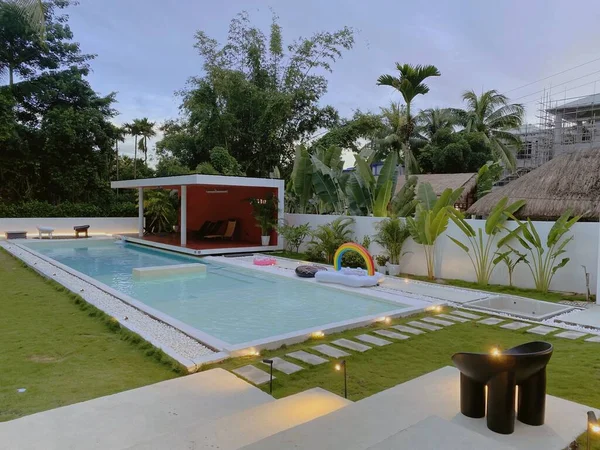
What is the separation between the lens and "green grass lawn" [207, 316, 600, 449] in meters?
4.23

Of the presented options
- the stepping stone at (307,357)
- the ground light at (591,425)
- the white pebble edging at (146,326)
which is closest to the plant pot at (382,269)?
the white pebble edging at (146,326)

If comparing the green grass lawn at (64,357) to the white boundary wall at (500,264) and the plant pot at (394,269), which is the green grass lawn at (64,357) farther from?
the white boundary wall at (500,264)

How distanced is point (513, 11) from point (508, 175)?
22310 mm

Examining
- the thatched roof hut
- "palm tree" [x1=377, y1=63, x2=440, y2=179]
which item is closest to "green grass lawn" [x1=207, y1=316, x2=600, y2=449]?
"palm tree" [x1=377, y1=63, x2=440, y2=179]

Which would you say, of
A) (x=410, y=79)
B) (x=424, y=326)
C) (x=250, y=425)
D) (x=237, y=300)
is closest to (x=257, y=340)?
(x=424, y=326)

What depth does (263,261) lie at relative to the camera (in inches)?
517

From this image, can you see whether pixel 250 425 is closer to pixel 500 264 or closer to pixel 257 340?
pixel 257 340

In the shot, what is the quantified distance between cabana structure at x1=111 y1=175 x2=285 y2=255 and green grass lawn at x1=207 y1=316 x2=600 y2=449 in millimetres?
10278

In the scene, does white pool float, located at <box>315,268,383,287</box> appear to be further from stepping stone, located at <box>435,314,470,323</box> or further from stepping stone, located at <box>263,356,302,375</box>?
stepping stone, located at <box>263,356,302,375</box>

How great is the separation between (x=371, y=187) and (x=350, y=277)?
4.59 meters

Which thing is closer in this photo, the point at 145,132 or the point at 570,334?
the point at 570,334

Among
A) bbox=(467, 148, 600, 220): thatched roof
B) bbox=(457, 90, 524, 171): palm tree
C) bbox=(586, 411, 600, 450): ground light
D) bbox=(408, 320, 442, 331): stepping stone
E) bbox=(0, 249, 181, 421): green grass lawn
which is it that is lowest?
bbox=(0, 249, 181, 421): green grass lawn

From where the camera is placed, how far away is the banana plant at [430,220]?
1038 centimetres

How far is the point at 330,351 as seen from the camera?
211 inches
